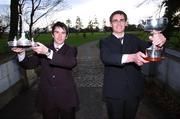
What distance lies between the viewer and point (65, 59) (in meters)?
5.32

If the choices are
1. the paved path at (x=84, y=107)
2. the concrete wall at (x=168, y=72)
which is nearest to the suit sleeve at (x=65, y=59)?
the paved path at (x=84, y=107)

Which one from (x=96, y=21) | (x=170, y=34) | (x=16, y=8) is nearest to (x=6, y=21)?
(x=16, y=8)

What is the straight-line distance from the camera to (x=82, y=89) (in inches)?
A: 524

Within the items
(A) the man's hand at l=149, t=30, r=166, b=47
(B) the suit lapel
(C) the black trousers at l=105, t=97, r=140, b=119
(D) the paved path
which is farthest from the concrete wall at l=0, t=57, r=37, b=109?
(A) the man's hand at l=149, t=30, r=166, b=47

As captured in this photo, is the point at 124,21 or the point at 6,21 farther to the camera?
the point at 6,21

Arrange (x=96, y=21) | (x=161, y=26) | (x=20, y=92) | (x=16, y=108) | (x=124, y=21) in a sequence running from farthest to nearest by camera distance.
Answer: (x=96, y=21)
(x=20, y=92)
(x=16, y=108)
(x=124, y=21)
(x=161, y=26)

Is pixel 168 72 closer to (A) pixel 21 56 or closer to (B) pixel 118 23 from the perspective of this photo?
(B) pixel 118 23

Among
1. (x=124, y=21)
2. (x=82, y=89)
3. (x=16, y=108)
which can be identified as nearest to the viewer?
(x=124, y=21)

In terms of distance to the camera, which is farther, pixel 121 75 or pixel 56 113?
pixel 56 113

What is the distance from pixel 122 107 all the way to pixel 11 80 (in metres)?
6.78

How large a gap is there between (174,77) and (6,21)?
59.1 feet

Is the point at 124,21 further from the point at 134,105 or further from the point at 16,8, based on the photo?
the point at 16,8

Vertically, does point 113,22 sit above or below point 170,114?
above

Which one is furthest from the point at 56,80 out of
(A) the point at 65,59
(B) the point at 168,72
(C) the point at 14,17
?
(C) the point at 14,17
